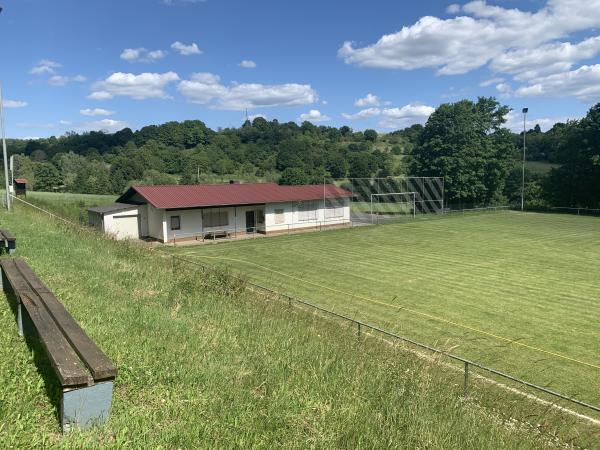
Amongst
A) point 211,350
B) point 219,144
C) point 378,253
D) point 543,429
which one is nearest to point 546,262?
point 378,253

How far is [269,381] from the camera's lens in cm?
466

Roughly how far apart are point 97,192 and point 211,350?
7672cm

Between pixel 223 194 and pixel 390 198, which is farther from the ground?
pixel 223 194

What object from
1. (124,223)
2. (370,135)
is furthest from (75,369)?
(370,135)

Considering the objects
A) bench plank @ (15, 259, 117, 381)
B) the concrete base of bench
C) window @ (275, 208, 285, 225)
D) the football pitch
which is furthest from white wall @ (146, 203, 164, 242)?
the concrete base of bench

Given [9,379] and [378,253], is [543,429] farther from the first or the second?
[378,253]

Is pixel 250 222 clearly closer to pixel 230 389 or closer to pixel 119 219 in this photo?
pixel 119 219

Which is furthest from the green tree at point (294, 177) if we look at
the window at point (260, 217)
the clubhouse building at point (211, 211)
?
the window at point (260, 217)

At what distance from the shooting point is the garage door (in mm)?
35062

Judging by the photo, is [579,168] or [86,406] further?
[579,168]

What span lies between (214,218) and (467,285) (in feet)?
73.1

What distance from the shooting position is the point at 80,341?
4152 mm

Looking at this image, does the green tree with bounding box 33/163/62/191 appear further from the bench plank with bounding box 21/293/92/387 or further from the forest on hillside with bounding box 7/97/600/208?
the bench plank with bounding box 21/293/92/387

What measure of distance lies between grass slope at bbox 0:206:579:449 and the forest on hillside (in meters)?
51.9
